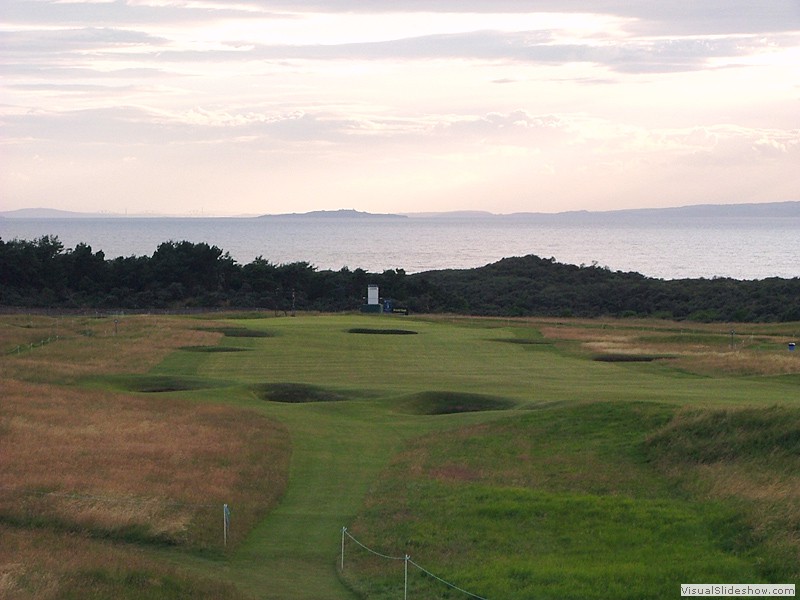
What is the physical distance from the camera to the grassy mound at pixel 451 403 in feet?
111

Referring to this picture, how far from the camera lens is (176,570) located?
15875 millimetres

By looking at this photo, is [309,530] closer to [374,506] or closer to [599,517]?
[374,506]

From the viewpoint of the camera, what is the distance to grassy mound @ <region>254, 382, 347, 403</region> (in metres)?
36.3

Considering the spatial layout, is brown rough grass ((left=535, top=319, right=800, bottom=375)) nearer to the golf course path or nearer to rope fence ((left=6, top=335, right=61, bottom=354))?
the golf course path

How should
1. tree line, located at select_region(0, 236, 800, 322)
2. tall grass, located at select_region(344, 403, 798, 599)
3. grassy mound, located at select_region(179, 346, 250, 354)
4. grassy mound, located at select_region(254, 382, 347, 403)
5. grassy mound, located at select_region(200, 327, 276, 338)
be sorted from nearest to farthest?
tall grass, located at select_region(344, 403, 798, 599)
grassy mound, located at select_region(254, 382, 347, 403)
grassy mound, located at select_region(179, 346, 250, 354)
grassy mound, located at select_region(200, 327, 276, 338)
tree line, located at select_region(0, 236, 800, 322)

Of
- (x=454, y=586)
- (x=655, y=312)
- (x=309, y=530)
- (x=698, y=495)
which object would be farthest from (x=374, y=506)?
(x=655, y=312)

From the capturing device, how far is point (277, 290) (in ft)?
342

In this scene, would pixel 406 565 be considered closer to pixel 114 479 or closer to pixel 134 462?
pixel 114 479

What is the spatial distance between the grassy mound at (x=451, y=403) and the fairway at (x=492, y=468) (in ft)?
0.26

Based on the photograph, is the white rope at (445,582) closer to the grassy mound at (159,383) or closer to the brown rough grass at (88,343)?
the grassy mound at (159,383)

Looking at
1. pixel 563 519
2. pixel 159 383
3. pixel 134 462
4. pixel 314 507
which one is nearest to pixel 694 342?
pixel 159 383

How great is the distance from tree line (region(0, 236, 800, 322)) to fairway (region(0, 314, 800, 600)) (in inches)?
1920

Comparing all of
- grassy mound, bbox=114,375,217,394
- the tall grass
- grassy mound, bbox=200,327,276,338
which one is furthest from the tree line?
the tall grass

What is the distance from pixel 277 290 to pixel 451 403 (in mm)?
71145
